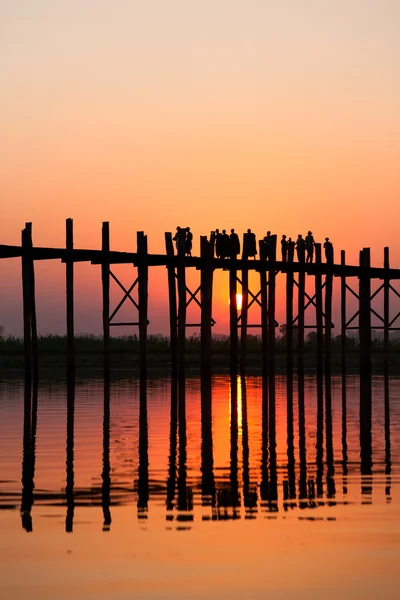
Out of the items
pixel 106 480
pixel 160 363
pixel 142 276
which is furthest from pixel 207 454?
pixel 160 363

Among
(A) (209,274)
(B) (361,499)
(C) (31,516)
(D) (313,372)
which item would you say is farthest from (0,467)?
(D) (313,372)

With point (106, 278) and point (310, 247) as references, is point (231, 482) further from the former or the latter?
point (310, 247)

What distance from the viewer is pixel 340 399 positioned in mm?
24641

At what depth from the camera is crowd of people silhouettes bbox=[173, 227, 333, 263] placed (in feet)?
98.8

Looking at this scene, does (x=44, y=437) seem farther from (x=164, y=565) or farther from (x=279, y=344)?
(x=279, y=344)

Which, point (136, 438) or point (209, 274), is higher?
point (209, 274)

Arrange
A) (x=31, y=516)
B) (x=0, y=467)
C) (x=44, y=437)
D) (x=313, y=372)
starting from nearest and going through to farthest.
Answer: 1. (x=31, y=516)
2. (x=0, y=467)
3. (x=44, y=437)
4. (x=313, y=372)

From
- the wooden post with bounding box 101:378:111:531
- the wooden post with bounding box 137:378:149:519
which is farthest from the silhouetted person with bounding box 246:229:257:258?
the wooden post with bounding box 101:378:111:531

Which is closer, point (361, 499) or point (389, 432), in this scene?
point (361, 499)

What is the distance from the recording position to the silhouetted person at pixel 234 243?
1246 inches

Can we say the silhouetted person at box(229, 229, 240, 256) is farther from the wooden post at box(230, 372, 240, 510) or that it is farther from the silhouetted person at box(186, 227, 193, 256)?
the wooden post at box(230, 372, 240, 510)

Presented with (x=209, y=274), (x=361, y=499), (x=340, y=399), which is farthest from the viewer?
(x=209, y=274)

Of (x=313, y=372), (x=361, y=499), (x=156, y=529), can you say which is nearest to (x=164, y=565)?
(x=156, y=529)

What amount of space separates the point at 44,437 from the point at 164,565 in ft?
28.4
